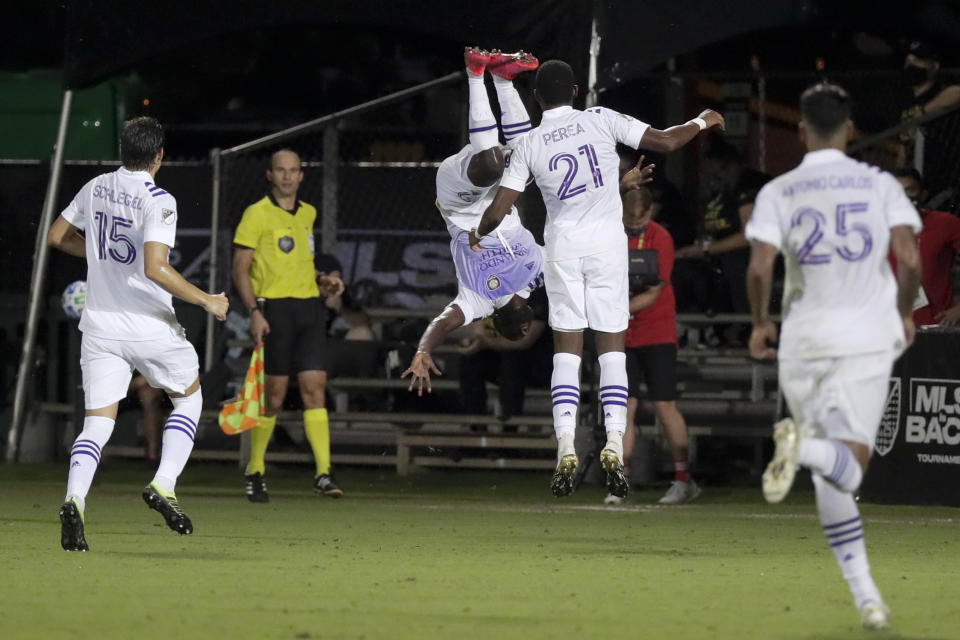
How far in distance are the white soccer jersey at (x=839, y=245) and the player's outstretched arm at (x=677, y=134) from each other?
3.22 metres

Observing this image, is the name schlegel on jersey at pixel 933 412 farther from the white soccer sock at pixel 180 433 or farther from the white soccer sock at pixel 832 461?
the white soccer sock at pixel 832 461

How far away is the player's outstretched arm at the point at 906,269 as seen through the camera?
6324 millimetres

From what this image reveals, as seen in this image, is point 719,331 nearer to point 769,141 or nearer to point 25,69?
point 769,141

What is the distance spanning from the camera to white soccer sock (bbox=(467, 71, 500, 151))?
1035cm

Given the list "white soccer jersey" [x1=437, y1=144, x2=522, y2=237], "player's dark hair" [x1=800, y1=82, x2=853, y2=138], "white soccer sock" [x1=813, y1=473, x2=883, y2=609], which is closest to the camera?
"white soccer sock" [x1=813, y1=473, x2=883, y2=609]

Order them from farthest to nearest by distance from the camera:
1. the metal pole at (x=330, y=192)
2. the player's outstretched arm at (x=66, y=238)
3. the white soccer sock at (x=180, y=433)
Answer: the metal pole at (x=330, y=192)
the player's outstretched arm at (x=66, y=238)
the white soccer sock at (x=180, y=433)

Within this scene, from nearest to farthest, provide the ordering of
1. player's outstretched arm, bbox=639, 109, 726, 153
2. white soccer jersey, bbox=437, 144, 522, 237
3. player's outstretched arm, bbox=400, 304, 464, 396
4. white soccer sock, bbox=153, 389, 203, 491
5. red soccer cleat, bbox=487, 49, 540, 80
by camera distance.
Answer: white soccer sock, bbox=153, 389, 203, 491, player's outstretched arm, bbox=639, 109, 726, 153, red soccer cleat, bbox=487, 49, 540, 80, white soccer jersey, bbox=437, 144, 522, 237, player's outstretched arm, bbox=400, 304, 464, 396

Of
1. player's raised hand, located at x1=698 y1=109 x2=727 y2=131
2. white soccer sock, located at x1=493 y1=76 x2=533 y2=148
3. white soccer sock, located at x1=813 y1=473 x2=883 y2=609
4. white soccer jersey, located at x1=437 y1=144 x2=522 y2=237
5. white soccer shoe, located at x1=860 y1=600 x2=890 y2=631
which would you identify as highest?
white soccer sock, located at x1=493 y1=76 x2=533 y2=148

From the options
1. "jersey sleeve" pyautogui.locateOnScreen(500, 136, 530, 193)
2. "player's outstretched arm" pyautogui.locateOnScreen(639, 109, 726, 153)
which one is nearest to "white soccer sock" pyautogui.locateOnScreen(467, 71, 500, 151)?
"jersey sleeve" pyautogui.locateOnScreen(500, 136, 530, 193)

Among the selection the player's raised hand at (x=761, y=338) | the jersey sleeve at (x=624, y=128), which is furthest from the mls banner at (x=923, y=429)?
the player's raised hand at (x=761, y=338)

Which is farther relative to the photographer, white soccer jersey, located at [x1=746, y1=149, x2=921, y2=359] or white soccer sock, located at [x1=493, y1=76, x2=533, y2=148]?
white soccer sock, located at [x1=493, y1=76, x2=533, y2=148]

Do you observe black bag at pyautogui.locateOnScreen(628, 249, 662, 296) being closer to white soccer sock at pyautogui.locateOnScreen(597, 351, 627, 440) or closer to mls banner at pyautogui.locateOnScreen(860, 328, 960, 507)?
mls banner at pyautogui.locateOnScreen(860, 328, 960, 507)

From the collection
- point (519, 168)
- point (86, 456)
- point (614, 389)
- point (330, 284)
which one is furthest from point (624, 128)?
point (330, 284)

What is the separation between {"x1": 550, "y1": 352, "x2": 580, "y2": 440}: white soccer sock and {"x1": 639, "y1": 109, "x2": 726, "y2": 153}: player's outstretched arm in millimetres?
1380
